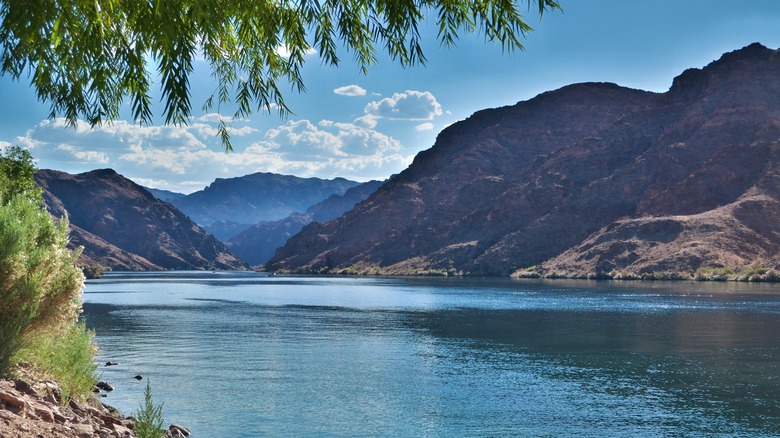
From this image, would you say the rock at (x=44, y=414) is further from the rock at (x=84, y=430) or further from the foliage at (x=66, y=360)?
the foliage at (x=66, y=360)

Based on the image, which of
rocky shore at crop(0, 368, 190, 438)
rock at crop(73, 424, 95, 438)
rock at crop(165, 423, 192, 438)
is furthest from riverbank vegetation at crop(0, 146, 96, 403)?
rock at crop(165, 423, 192, 438)

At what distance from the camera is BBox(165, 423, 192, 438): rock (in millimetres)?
22880

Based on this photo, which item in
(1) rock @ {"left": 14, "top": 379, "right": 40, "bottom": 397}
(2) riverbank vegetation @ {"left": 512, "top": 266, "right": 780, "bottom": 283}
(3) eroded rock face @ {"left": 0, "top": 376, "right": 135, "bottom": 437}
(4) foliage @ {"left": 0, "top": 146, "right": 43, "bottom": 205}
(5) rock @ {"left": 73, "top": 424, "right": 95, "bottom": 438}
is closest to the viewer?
(3) eroded rock face @ {"left": 0, "top": 376, "right": 135, "bottom": 437}

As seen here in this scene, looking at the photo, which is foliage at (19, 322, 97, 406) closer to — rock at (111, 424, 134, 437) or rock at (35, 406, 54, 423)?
rock at (111, 424, 134, 437)

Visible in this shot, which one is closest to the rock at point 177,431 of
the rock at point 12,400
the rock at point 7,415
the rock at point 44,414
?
the rock at point 44,414

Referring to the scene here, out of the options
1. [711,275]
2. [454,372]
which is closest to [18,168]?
[454,372]

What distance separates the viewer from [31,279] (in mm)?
14742

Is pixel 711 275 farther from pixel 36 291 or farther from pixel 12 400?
pixel 12 400

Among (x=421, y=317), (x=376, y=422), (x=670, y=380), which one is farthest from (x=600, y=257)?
(x=376, y=422)

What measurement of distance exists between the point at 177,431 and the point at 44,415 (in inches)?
387

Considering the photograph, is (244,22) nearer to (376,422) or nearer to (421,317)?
(376,422)

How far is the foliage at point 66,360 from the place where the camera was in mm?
17219

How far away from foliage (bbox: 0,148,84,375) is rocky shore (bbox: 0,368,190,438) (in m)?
0.90

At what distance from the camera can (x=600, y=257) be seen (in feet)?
632
